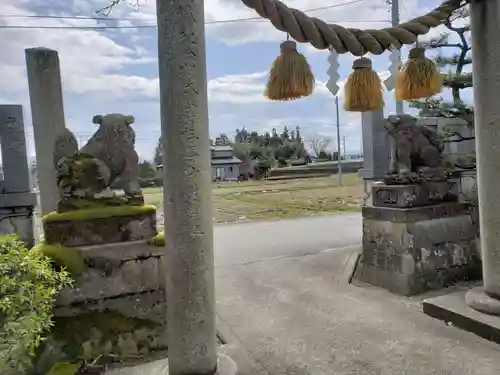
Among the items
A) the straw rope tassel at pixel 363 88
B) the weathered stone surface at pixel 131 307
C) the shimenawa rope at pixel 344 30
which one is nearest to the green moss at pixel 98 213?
the weathered stone surface at pixel 131 307

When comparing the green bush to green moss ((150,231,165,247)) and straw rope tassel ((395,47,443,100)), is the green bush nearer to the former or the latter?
green moss ((150,231,165,247))

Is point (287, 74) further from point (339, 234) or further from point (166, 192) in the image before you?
point (339, 234)

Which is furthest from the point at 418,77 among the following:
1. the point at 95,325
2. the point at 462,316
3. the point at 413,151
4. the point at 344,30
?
the point at 95,325

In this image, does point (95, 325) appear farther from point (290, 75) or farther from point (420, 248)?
point (420, 248)

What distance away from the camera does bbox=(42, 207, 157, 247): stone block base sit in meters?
2.47

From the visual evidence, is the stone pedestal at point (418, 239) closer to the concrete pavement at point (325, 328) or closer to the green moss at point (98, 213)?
the concrete pavement at point (325, 328)

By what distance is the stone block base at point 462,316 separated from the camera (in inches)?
99.3

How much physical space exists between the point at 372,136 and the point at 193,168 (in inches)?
160

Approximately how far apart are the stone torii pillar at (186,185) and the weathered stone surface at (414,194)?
2.35 meters

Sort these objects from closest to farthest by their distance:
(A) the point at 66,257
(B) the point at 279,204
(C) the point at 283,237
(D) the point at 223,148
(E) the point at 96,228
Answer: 1. (A) the point at 66,257
2. (E) the point at 96,228
3. (C) the point at 283,237
4. (B) the point at 279,204
5. (D) the point at 223,148

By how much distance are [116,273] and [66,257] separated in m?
0.32

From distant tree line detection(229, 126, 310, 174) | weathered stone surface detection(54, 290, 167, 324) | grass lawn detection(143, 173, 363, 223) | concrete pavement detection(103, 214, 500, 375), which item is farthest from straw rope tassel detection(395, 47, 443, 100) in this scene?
distant tree line detection(229, 126, 310, 174)

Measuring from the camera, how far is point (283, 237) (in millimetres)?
6656

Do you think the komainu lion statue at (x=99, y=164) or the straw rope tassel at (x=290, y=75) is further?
the komainu lion statue at (x=99, y=164)
